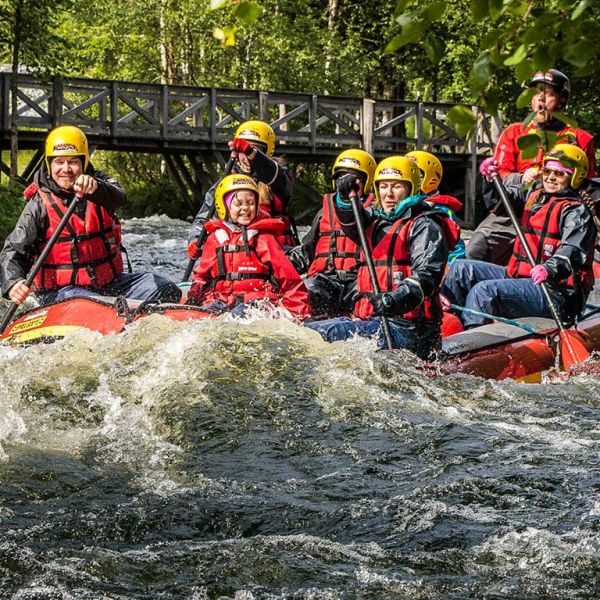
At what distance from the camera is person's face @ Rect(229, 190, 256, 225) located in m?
8.12

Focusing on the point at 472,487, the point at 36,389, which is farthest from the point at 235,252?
the point at 472,487

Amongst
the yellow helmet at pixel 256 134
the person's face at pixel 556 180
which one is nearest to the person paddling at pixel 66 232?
the yellow helmet at pixel 256 134

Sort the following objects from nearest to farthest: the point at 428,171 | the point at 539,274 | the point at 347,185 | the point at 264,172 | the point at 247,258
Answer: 1. the point at 247,258
2. the point at 347,185
3. the point at 539,274
4. the point at 264,172
5. the point at 428,171

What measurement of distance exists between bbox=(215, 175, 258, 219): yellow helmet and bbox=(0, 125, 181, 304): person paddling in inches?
29.9

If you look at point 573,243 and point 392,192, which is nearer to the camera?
point 392,192

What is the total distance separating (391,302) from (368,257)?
1.81 ft

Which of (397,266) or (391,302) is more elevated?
(397,266)

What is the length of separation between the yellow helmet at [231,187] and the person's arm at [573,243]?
2.14 m

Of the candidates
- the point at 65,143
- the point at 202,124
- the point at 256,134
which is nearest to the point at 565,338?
the point at 256,134

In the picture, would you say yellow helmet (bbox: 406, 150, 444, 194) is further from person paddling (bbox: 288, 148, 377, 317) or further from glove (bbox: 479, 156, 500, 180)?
person paddling (bbox: 288, 148, 377, 317)

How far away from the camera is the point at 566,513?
5.19 metres

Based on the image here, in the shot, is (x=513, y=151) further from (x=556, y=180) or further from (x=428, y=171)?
(x=556, y=180)

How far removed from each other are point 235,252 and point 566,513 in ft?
11.6

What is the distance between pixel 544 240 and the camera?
893cm
